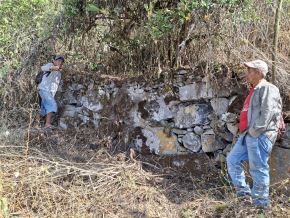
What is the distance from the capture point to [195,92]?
5941mm

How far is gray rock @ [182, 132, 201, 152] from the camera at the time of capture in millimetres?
5859

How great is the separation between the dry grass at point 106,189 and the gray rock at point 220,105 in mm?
893

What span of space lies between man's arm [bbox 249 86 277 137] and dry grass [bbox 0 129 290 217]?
816 mm

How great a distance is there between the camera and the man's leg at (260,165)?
14.9 feet

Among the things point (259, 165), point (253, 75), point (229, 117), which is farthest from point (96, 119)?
point (259, 165)

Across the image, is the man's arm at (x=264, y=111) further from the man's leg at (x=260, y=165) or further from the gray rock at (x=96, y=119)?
the gray rock at (x=96, y=119)

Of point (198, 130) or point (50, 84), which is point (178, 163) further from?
point (50, 84)

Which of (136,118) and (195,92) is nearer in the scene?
(195,92)

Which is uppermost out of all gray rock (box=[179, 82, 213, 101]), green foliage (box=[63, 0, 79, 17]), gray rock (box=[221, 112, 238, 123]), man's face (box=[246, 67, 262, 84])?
green foliage (box=[63, 0, 79, 17])

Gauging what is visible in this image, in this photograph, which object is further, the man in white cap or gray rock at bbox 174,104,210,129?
gray rock at bbox 174,104,210,129

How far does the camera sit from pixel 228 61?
5.94 meters

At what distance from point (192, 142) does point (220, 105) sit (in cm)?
66

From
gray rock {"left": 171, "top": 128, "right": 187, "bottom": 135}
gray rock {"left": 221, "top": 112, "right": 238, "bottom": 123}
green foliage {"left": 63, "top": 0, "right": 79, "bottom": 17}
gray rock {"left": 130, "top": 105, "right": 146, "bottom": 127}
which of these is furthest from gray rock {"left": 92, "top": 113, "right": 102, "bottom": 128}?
gray rock {"left": 221, "top": 112, "right": 238, "bottom": 123}

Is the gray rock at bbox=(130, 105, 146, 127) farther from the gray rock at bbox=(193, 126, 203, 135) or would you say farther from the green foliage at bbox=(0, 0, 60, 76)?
the green foliage at bbox=(0, 0, 60, 76)
